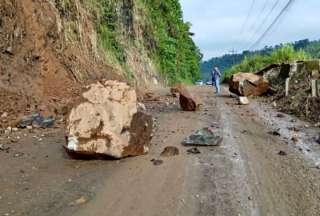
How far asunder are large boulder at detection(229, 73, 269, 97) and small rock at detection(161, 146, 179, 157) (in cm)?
1340

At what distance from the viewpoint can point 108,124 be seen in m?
9.77

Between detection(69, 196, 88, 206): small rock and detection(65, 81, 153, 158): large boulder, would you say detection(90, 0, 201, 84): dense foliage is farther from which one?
detection(69, 196, 88, 206): small rock

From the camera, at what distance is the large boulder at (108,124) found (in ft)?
31.3

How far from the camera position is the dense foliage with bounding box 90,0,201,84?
25156 millimetres

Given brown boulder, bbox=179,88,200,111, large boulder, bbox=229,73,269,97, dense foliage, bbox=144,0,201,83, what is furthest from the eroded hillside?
dense foliage, bbox=144,0,201,83

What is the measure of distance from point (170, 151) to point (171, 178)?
1.77 meters

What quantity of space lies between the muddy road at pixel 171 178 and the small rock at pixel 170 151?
5.3 inches

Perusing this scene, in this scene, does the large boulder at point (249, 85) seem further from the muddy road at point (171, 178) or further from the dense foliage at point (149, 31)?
the muddy road at point (171, 178)

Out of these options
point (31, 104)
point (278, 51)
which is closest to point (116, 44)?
point (278, 51)

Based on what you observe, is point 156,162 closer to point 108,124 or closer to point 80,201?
point 108,124

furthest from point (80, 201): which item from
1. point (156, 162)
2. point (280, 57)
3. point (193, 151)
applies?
point (280, 57)

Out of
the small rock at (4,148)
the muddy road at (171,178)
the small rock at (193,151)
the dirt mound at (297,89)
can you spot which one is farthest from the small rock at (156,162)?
the dirt mound at (297,89)

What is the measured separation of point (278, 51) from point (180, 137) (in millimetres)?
20508

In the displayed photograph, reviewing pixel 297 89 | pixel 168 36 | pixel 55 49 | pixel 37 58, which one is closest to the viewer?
pixel 37 58
